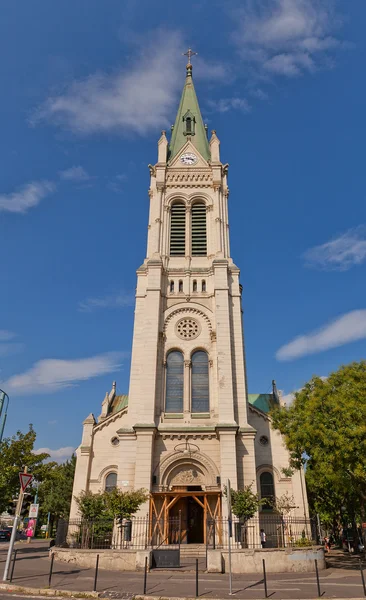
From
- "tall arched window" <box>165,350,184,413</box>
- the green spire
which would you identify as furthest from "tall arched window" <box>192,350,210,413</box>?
the green spire

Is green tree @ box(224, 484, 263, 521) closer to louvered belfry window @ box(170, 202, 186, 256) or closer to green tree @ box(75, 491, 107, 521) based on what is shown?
green tree @ box(75, 491, 107, 521)

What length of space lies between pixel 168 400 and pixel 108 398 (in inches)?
407

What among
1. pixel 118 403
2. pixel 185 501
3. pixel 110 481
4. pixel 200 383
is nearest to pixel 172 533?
pixel 185 501

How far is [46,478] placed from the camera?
36.2 meters

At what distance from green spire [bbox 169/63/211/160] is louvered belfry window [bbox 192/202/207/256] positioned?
6943mm

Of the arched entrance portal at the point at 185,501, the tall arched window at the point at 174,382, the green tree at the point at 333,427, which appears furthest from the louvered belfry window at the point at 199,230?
the green tree at the point at 333,427

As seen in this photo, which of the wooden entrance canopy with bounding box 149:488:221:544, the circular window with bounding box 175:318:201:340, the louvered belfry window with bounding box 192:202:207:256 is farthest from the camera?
the louvered belfry window with bounding box 192:202:207:256

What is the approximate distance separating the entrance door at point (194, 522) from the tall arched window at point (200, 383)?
619 cm

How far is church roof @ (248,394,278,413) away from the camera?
39.7 metres

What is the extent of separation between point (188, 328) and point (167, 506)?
1292cm

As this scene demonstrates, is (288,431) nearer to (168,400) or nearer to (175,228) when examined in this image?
(168,400)

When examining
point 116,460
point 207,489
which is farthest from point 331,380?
point 116,460

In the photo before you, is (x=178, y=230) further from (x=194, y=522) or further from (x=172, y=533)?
(x=172, y=533)

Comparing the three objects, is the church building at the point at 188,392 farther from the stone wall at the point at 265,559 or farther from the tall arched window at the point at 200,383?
the stone wall at the point at 265,559
